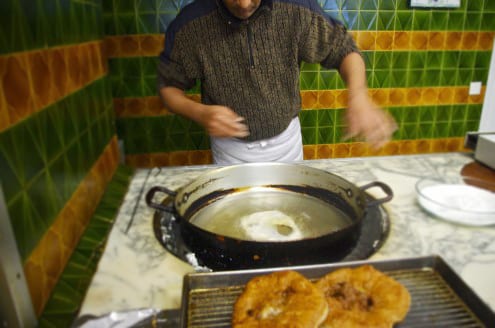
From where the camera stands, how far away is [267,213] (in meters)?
1.11

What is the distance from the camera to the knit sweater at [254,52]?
5.25ft

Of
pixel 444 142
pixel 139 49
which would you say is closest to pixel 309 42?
pixel 139 49

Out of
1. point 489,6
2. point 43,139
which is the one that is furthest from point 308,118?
point 43,139

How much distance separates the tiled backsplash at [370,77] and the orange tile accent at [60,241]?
4.28 ft

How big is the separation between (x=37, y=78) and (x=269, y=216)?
0.74 metres

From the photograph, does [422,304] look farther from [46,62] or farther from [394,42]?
[394,42]

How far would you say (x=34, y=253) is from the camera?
97 cm

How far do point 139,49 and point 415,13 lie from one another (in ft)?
6.67

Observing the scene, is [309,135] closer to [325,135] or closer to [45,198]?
[325,135]

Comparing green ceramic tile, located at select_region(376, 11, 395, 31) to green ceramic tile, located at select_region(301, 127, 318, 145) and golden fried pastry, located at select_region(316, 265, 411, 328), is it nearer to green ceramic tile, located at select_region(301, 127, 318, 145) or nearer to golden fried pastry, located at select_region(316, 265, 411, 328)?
green ceramic tile, located at select_region(301, 127, 318, 145)

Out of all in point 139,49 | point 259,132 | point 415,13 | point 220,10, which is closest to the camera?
point 220,10

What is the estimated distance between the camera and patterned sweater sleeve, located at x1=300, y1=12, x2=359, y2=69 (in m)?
1.63

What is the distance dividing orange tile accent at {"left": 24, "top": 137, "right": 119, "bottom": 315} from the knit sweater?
0.54 meters

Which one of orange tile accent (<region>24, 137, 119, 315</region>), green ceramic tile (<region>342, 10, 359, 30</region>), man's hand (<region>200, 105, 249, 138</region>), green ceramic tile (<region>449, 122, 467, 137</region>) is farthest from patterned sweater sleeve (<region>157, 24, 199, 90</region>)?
green ceramic tile (<region>449, 122, 467, 137</region>)
